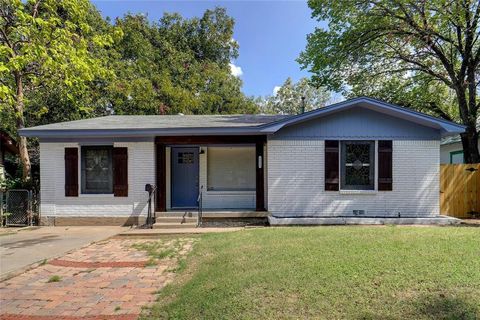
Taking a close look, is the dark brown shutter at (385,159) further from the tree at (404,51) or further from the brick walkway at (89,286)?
the brick walkway at (89,286)

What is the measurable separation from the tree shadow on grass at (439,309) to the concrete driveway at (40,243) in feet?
20.2

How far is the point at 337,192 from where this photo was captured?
10.3 meters

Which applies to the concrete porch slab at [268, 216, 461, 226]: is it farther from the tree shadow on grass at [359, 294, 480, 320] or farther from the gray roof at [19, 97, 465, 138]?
the tree shadow on grass at [359, 294, 480, 320]

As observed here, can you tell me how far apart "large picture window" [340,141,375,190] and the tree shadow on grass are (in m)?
6.55

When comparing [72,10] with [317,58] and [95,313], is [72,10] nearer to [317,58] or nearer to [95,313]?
[95,313]

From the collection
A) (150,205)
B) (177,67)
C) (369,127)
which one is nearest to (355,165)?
(369,127)

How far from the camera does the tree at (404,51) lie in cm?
1368

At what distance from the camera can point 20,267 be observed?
20.0ft

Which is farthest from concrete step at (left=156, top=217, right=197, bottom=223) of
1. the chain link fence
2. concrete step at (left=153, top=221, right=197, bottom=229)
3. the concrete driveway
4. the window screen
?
the chain link fence

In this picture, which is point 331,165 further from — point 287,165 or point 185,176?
point 185,176

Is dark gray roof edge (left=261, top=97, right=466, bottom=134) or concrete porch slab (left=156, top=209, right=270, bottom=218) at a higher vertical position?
dark gray roof edge (left=261, top=97, right=466, bottom=134)

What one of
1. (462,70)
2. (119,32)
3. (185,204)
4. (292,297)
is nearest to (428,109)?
(462,70)

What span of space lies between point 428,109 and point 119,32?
1523 cm

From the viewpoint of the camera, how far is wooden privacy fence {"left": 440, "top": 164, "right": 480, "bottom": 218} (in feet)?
36.8
